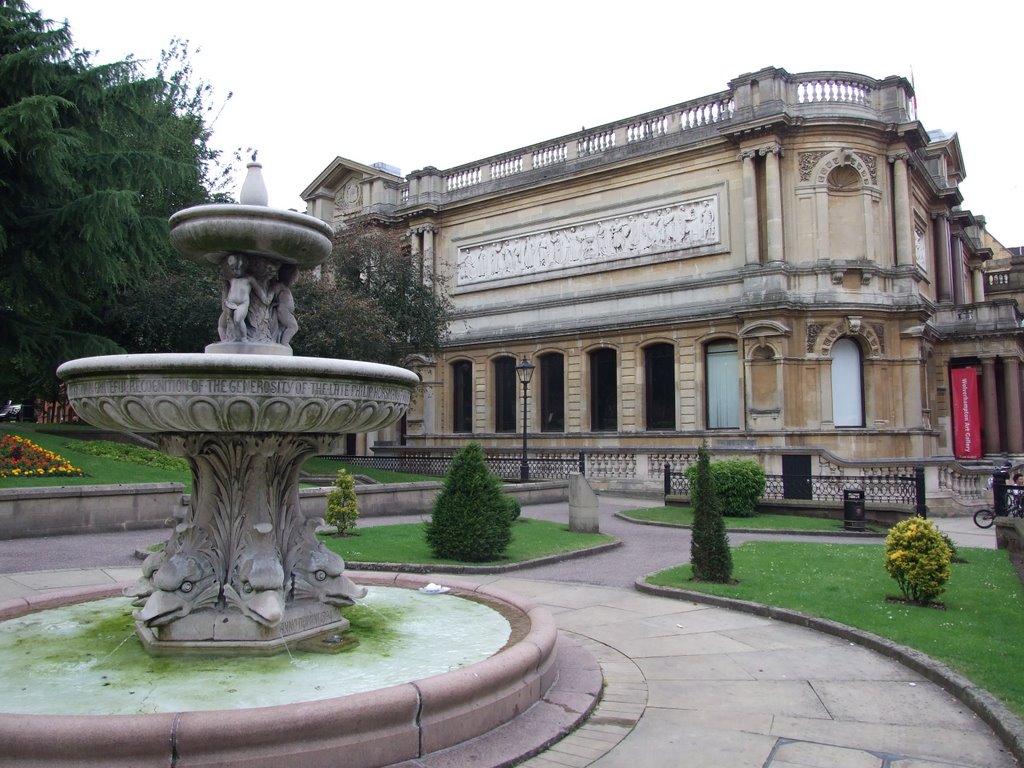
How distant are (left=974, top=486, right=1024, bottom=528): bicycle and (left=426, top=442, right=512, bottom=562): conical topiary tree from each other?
11200 millimetres

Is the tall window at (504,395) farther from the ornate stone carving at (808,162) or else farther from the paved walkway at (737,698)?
the paved walkway at (737,698)

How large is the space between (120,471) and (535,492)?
1099cm

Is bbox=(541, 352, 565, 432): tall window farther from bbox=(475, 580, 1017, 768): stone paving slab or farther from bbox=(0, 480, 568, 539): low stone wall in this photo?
bbox=(475, 580, 1017, 768): stone paving slab

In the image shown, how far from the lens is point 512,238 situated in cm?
3434

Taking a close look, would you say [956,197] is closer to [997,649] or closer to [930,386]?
[930,386]

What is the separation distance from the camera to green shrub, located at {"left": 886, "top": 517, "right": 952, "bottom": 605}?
26.6 feet

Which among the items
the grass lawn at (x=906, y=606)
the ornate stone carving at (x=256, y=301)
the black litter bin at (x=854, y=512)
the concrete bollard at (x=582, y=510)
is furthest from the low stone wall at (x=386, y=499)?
the ornate stone carving at (x=256, y=301)

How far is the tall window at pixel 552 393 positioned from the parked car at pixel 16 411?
35.9m

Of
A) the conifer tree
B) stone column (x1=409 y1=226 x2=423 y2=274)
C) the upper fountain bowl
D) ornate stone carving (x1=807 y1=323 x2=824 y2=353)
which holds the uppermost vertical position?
stone column (x1=409 y1=226 x2=423 y2=274)

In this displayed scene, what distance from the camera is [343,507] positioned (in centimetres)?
1388

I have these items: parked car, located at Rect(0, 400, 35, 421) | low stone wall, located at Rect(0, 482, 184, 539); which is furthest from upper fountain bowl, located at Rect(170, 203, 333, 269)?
parked car, located at Rect(0, 400, 35, 421)

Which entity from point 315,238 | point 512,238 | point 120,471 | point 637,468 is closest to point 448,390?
point 512,238

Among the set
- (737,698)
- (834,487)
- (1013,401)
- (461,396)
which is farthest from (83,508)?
(1013,401)

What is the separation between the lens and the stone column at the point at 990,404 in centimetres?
3312
